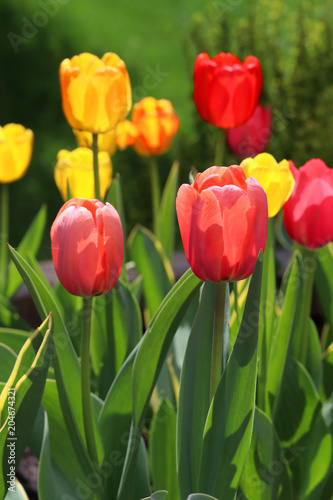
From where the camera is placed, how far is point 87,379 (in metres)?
0.90

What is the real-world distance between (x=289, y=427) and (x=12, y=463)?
0.53 meters

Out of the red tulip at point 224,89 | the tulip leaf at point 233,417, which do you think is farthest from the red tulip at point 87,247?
the red tulip at point 224,89

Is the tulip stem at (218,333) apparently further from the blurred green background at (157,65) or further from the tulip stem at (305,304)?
the blurred green background at (157,65)

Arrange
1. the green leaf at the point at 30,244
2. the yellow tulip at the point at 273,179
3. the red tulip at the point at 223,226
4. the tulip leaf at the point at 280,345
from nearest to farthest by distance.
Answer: the red tulip at the point at 223,226 → the yellow tulip at the point at 273,179 → the tulip leaf at the point at 280,345 → the green leaf at the point at 30,244

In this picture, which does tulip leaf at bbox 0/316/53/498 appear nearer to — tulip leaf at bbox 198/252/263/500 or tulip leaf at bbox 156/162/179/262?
tulip leaf at bbox 198/252/263/500

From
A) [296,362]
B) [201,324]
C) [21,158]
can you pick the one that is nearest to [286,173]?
[201,324]

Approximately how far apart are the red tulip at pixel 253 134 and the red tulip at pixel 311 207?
2.44ft

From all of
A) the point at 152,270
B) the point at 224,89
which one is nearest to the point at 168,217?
the point at 152,270

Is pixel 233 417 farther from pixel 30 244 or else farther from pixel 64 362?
pixel 30 244

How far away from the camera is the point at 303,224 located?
1049 millimetres

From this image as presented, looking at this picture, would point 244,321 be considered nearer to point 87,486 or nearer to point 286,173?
point 286,173

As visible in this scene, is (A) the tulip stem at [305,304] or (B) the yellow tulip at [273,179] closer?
(B) the yellow tulip at [273,179]

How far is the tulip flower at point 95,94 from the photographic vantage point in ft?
3.69

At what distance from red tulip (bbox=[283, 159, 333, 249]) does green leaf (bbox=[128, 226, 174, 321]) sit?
528mm
